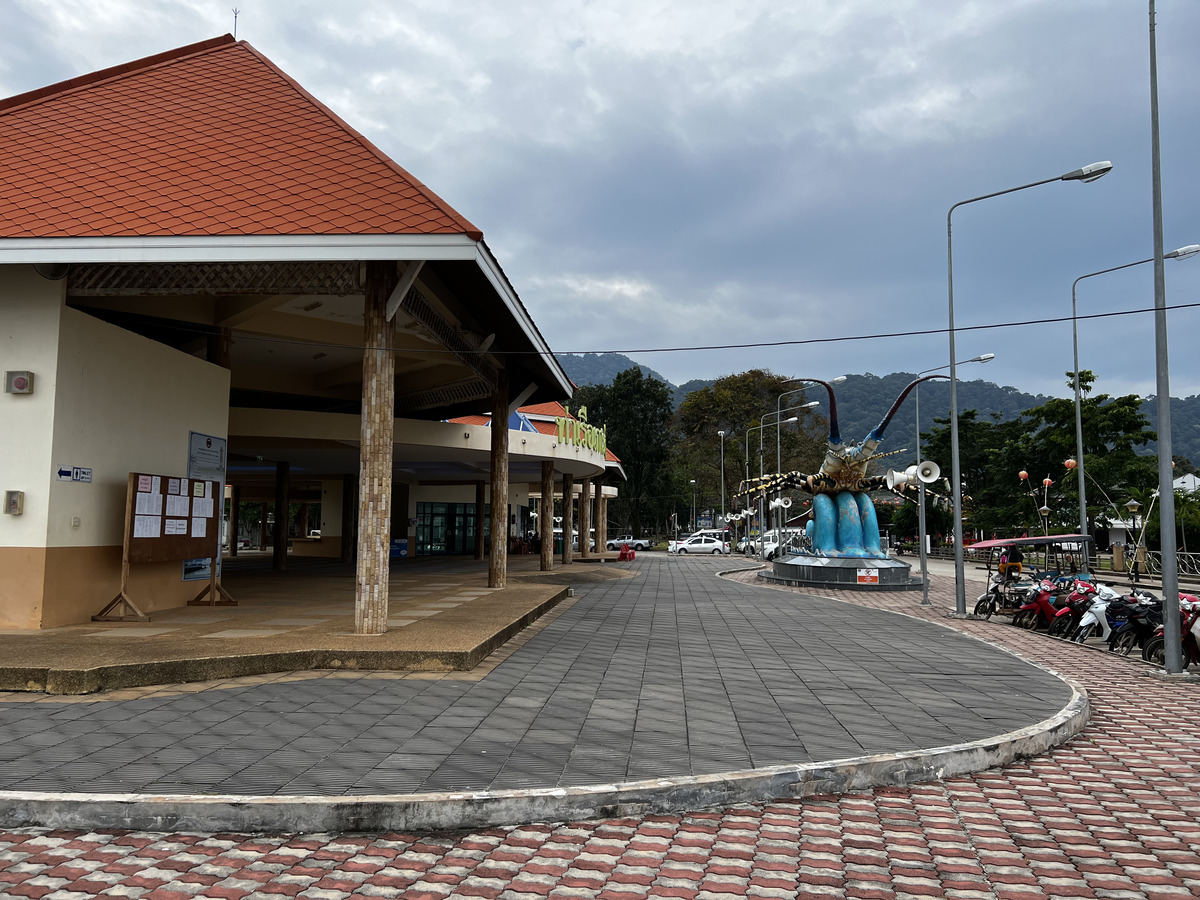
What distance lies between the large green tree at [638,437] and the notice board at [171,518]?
50.5 meters

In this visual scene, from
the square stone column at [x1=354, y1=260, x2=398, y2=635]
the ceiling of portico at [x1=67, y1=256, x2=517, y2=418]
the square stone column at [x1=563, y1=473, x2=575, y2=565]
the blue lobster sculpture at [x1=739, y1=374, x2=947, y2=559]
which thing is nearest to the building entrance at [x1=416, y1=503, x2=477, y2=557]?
the square stone column at [x1=563, y1=473, x2=575, y2=565]

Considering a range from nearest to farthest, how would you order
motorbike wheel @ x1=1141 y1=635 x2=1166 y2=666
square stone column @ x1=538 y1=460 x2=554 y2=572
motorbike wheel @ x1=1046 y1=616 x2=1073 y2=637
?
1. motorbike wheel @ x1=1141 y1=635 x2=1166 y2=666
2. motorbike wheel @ x1=1046 y1=616 x2=1073 y2=637
3. square stone column @ x1=538 y1=460 x2=554 y2=572

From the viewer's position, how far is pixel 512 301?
1150cm

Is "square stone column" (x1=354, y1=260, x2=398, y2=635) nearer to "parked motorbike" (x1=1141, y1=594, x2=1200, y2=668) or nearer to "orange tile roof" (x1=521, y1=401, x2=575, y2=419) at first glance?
"parked motorbike" (x1=1141, y1=594, x2=1200, y2=668)

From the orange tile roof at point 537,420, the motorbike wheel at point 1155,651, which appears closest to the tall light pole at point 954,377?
the motorbike wheel at point 1155,651

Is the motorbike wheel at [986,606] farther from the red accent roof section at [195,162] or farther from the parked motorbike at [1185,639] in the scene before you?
the red accent roof section at [195,162]

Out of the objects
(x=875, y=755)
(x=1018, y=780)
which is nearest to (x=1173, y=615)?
(x=1018, y=780)

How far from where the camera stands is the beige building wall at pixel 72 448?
29.5ft

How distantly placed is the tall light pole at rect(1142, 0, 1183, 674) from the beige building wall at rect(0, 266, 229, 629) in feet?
39.0

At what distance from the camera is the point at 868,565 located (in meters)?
23.3

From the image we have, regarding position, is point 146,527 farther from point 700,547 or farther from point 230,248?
point 700,547

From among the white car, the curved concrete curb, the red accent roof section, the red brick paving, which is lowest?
the white car

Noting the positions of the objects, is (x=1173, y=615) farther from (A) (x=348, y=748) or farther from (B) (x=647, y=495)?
(B) (x=647, y=495)

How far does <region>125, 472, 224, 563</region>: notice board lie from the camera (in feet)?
32.8
